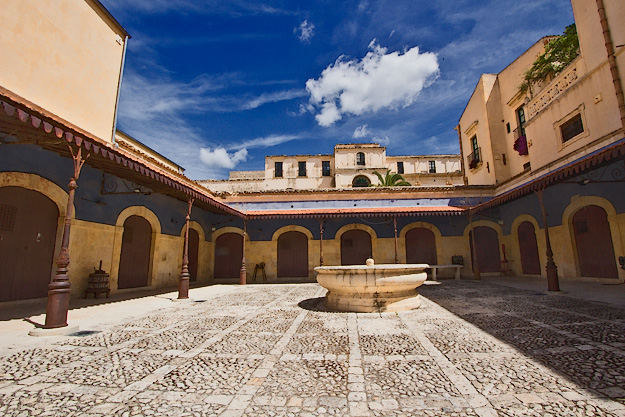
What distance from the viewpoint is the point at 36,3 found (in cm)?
789

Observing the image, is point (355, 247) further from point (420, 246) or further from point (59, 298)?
point (59, 298)

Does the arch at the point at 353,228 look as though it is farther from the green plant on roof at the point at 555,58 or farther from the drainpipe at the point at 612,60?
the green plant on roof at the point at 555,58

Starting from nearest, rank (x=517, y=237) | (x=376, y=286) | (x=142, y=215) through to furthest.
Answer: (x=376, y=286), (x=142, y=215), (x=517, y=237)

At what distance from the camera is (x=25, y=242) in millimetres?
6445

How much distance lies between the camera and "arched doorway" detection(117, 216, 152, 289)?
29.5 feet

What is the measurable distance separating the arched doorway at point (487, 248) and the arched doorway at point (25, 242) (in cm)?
1488

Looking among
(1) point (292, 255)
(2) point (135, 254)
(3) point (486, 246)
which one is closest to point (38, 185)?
(2) point (135, 254)

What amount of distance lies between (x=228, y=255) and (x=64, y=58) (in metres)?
9.13

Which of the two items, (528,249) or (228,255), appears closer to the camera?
(528,249)

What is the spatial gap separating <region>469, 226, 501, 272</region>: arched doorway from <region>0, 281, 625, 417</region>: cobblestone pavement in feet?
29.4

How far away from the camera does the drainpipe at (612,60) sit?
8117 mm

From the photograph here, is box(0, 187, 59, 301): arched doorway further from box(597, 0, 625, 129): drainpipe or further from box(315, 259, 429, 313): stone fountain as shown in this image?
box(597, 0, 625, 129): drainpipe

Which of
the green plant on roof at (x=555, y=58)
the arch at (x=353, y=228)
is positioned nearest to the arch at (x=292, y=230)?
the arch at (x=353, y=228)

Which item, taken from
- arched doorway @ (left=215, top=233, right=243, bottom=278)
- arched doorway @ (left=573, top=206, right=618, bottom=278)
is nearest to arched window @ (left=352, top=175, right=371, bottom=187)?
arched doorway @ (left=215, top=233, right=243, bottom=278)
